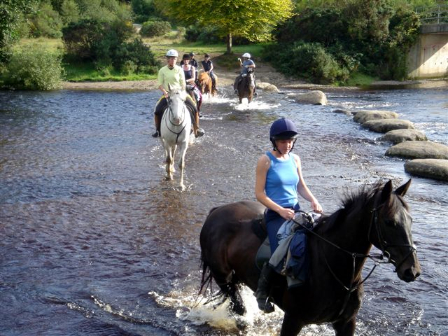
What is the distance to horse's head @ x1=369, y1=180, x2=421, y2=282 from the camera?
454cm

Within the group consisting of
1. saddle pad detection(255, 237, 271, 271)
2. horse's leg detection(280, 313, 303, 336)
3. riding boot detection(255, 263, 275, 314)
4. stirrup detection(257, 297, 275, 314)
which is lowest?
horse's leg detection(280, 313, 303, 336)

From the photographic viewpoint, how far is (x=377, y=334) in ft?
22.6

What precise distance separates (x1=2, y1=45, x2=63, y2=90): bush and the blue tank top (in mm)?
32467

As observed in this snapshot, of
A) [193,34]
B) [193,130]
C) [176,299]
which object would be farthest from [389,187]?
[193,34]

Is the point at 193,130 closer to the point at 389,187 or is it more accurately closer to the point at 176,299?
the point at 176,299

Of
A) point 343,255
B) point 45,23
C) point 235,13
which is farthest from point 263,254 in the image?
point 45,23

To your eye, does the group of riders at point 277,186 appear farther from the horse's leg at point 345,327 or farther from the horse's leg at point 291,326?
→ the horse's leg at point 345,327

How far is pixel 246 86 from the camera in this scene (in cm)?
2862

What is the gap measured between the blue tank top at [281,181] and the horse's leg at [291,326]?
3.82ft

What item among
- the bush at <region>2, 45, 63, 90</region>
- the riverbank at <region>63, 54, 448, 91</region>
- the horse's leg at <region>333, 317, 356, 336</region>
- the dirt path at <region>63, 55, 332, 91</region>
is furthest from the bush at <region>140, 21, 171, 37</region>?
the horse's leg at <region>333, 317, 356, 336</region>

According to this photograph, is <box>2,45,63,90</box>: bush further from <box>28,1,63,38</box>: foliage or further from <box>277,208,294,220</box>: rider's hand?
<box>277,208,294,220</box>: rider's hand

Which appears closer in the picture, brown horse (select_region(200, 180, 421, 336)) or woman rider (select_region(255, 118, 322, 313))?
brown horse (select_region(200, 180, 421, 336))

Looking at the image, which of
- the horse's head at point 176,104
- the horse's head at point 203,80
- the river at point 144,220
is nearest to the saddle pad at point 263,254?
the river at point 144,220

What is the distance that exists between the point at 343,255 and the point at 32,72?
33690 millimetres
